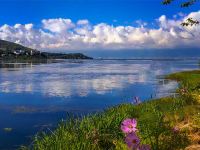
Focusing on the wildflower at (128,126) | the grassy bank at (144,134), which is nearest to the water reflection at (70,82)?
the grassy bank at (144,134)

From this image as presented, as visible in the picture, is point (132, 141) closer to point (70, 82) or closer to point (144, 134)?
point (144, 134)

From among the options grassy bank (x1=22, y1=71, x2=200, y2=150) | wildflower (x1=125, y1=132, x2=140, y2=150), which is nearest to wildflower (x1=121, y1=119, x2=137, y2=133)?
wildflower (x1=125, y1=132, x2=140, y2=150)

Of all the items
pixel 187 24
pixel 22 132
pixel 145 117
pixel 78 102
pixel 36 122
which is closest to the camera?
pixel 145 117

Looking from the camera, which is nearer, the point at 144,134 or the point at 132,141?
the point at 132,141

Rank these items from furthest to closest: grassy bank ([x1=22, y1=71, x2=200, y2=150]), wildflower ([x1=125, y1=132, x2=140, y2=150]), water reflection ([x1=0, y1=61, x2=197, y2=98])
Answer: water reflection ([x1=0, y1=61, x2=197, y2=98]), grassy bank ([x1=22, y1=71, x2=200, y2=150]), wildflower ([x1=125, y1=132, x2=140, y2=150])

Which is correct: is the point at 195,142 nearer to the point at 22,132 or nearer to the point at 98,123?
the point at 98,123

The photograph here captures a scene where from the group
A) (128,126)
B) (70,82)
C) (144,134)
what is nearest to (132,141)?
(128,126)

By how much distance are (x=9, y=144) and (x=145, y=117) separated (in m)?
11.2

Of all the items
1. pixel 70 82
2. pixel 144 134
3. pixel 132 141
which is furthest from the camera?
pixel 70 82

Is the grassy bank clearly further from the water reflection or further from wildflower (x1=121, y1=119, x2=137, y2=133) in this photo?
the water reflection

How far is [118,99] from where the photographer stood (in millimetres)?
34969

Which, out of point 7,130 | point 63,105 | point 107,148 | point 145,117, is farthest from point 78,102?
point 145,117

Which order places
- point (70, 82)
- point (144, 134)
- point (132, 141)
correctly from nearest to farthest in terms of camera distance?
point (132, 141) < point (144, 134) < point (70, 82)

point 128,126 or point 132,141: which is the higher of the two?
point 128,126
